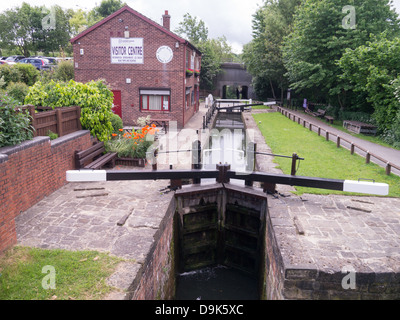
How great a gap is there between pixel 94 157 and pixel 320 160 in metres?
8.28

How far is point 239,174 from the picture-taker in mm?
8906

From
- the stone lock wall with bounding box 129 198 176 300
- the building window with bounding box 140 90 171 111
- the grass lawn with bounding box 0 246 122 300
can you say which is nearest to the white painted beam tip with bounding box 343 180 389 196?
the stone lock wall with bounding box 129 198 176 300

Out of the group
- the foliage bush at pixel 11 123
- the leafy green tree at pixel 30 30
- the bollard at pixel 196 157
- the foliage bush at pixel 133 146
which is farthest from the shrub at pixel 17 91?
the leafy green tree at pixel 30 30

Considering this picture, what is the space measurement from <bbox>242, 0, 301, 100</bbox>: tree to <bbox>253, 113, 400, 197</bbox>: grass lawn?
17.9 meters

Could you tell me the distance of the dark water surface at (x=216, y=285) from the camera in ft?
26.6

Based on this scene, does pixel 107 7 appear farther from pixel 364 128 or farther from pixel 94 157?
pixel 94 157

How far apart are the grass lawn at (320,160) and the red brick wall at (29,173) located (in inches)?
256

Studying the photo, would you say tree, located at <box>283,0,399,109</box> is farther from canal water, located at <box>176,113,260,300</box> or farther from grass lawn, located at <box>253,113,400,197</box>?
canal water, located at <box>176,113,260,300</box>

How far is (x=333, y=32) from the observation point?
22.9m

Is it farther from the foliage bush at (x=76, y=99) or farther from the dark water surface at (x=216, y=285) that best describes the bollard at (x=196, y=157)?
the foliage bush at (x=76, y=99)

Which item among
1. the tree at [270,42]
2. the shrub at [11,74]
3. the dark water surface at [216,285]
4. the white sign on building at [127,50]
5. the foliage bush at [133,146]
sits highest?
the tree at [270,42]

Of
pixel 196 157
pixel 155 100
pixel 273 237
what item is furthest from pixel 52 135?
pixel 155 100
